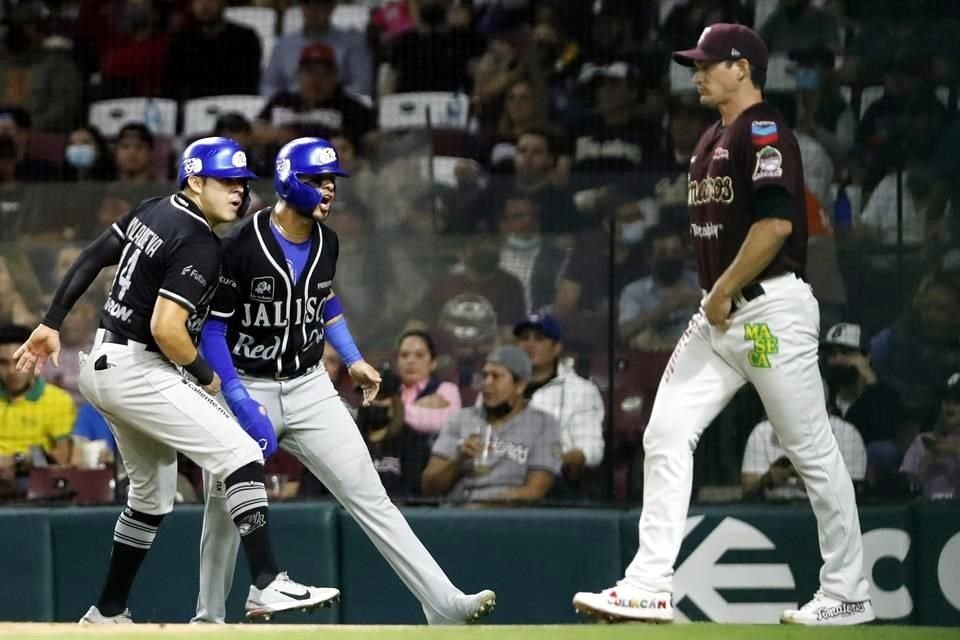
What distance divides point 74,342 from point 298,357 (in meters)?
1.95

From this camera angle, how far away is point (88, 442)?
7.29m

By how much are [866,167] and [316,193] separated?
2580mm

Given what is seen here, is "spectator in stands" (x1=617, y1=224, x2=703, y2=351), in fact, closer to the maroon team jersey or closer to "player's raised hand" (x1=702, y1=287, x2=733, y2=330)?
the maroon team jersey

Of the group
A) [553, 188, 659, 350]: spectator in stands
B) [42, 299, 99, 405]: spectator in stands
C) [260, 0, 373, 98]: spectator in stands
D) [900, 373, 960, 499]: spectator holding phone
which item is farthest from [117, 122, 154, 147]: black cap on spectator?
[900, 373, 960, 499]: spectator holding phone

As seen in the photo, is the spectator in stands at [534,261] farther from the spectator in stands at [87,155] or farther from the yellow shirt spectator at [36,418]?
the spectator in stands at [87,155]

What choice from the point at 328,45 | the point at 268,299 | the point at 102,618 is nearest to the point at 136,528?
the point at 102,618

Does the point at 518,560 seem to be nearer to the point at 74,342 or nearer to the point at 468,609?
the point at 468,609

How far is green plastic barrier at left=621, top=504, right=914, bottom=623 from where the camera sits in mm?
6891

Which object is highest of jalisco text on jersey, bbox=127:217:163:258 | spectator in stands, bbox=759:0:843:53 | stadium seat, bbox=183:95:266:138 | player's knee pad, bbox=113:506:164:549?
spectator in stands, bbox=759:0:843:53

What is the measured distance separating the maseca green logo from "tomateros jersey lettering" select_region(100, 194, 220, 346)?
181cm

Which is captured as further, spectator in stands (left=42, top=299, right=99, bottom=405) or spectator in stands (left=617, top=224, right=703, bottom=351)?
spectator in stands (left=42, top=299, right=99, bottom=405)

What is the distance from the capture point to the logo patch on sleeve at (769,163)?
5.30 metres

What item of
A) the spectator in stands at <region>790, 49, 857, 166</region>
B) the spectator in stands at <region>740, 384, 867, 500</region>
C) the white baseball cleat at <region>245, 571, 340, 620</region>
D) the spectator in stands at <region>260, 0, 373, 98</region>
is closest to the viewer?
the white baseball cleat at <region>245, 571, 340, 620</region>

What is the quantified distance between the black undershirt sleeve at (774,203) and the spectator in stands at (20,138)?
4810 millimetres
